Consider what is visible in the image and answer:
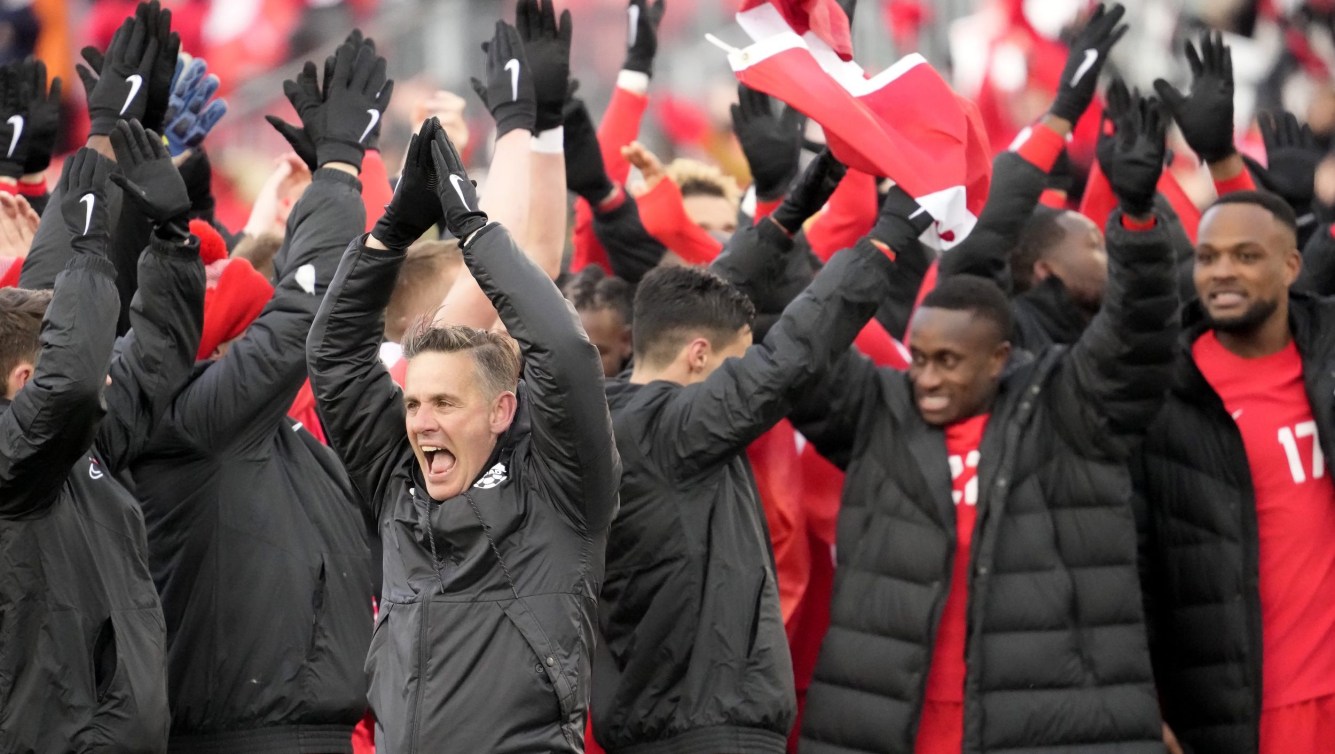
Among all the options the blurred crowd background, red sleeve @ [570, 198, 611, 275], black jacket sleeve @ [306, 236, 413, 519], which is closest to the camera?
black jacket sleeve @ [306, 236, 413, 519]

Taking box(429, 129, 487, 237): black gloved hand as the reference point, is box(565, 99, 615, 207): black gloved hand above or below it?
above

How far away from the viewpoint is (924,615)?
5.77 metres

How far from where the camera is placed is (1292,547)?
604 cm

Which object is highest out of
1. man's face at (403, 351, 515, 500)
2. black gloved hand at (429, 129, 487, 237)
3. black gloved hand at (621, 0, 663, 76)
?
black gloved hand at (621, 0, 663, 76)

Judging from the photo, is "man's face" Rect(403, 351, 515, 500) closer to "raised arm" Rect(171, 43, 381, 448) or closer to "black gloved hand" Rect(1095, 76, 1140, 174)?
"raised arm" Rect(171, 43, 381, 448)

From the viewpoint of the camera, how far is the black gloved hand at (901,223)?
18.1ft

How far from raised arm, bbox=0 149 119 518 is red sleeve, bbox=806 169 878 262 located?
286 centimetres

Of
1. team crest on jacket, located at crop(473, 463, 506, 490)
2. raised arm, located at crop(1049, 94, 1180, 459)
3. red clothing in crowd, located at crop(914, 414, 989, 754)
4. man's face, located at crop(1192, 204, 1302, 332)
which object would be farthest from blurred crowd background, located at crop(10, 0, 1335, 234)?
team crest on jacket, located at crop(473, 463, 506, 490)

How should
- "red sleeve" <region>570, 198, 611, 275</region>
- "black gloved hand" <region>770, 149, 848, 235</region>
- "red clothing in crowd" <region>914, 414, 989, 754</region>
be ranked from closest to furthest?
"red clothing in crowd" <region>914, 414, 989, 754</region> < "black gloved hand" <region>770, 149, 848, 235</region> < "red sleeve" <region>570, 198, 611, 275</region>

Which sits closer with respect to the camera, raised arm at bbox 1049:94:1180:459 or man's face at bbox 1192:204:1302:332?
raised arm at bbox 1049:94:1180:459

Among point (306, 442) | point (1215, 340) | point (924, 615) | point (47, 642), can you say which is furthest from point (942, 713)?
point (47, 642)

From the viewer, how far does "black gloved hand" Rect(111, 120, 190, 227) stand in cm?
489

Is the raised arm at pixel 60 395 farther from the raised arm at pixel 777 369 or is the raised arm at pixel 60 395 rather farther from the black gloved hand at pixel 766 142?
the black gloved hand at pixel 766 142

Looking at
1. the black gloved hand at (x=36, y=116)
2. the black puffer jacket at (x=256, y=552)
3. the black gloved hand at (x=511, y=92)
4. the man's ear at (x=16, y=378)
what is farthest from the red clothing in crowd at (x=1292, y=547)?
the black gloved hand at (x=36, y=116)
